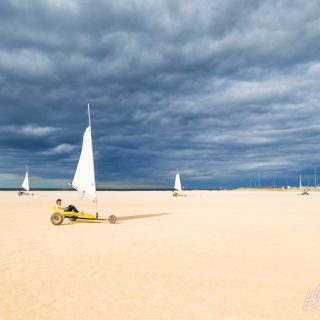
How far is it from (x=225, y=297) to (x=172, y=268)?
3.07 meters

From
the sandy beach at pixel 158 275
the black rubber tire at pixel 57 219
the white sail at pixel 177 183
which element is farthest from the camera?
the white sail at pixel 177 183

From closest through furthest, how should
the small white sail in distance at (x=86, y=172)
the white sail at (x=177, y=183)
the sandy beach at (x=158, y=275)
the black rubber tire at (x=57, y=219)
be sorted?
the sandy beach at (x=158, y=275)
the black rubber tire at (x=57, y=219)
the small white sail in distance at (x=86, y=172)
the white sail at (x=177, y=183)

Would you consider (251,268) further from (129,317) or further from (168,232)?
(168,232)

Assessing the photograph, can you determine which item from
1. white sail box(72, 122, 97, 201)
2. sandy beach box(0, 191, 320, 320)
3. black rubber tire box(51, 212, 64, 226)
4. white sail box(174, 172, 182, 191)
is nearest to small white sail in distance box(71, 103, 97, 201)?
white sail box(72, 122, 97, 201)

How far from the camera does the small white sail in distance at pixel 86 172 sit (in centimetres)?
2436

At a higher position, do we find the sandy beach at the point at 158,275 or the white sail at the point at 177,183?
the white sail at the point at 177,183

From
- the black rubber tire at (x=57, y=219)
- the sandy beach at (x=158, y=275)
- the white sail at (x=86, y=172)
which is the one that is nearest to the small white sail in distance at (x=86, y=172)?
the white sail at (x=86, y=172)

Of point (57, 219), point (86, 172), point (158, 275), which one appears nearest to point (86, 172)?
point (86, 172)

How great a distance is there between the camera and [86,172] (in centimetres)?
2452

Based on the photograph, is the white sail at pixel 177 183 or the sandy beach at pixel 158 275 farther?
the white sail at pixel 177 183

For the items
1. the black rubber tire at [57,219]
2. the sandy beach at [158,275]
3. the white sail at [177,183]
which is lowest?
the sandy beach at [158,275]

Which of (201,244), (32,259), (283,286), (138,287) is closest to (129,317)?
(138,287)

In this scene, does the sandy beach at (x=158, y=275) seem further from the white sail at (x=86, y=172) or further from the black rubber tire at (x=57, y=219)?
the white sail at (x=86, y=172)

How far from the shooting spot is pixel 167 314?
24.2ft
